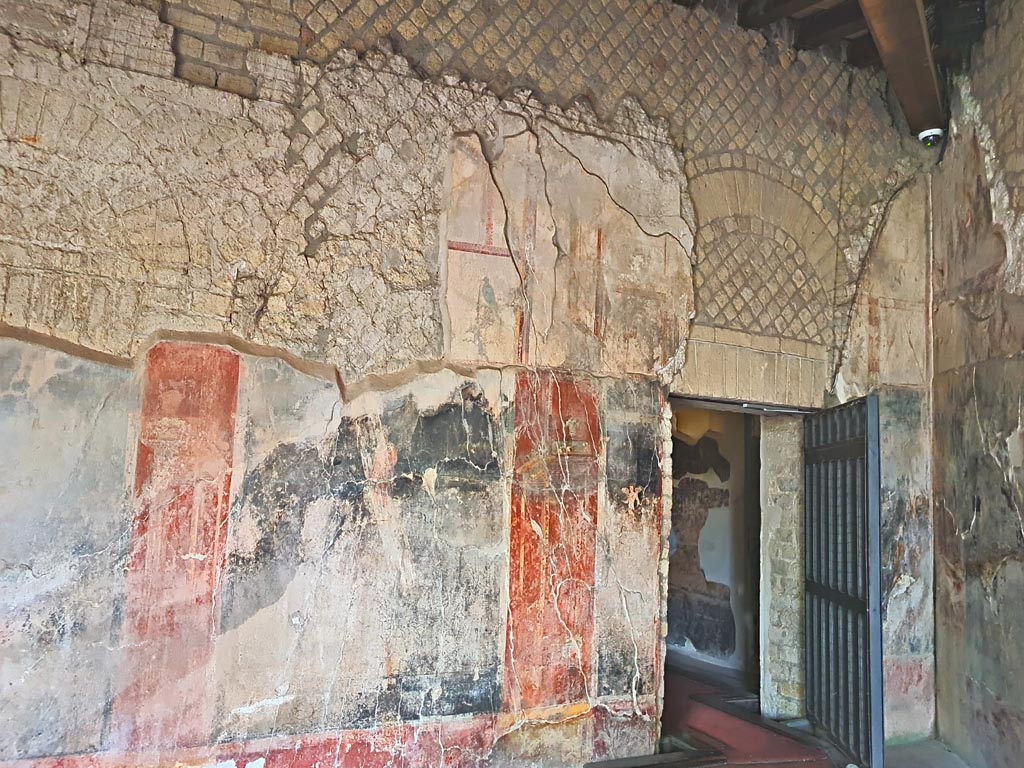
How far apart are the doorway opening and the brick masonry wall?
1.12 metres

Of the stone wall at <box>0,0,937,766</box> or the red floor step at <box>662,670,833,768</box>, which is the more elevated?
the stone wall at <box>0,0,937,766</box>

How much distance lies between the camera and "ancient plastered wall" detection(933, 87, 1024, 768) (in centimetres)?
331

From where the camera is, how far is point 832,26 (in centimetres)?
379

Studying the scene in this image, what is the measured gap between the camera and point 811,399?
12.5ft

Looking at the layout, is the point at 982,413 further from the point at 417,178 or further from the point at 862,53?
the point at 417,178

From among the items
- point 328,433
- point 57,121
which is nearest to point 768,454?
point 328,433

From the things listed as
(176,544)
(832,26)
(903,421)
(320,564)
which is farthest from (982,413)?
(176,544)

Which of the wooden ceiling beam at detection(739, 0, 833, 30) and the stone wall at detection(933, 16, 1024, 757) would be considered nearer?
the stone wall at detection(933, 16, 1024, 757)

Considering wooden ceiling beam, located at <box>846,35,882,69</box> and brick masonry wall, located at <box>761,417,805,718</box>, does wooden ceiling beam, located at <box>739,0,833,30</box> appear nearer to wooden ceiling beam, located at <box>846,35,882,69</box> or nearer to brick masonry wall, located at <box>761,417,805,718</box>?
wooden ceiling beam, located at <box>846,35,882,69</box>

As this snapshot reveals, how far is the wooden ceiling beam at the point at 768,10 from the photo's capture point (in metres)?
3.61

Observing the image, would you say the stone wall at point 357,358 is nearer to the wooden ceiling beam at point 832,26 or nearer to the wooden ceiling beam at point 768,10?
the wooden ceiling beam at point 768,10

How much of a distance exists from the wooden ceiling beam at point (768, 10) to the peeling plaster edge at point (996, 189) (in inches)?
36.7

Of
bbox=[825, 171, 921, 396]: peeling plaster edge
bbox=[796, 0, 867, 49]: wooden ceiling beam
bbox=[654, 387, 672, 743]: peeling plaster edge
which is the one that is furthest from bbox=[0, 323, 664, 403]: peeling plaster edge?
bbox=[796, 0, 867, 49]: wooden ceiling beam

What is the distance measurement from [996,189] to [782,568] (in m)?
2.21
